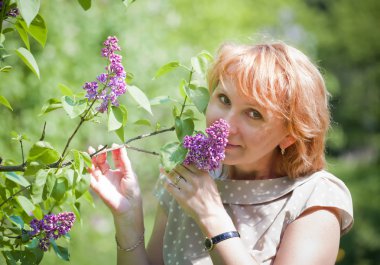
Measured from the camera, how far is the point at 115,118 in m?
1.30

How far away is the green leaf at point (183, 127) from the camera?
137 cm

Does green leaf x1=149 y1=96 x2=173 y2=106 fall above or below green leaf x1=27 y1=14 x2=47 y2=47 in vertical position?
below

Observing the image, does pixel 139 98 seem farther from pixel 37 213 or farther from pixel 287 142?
pixel 287 142

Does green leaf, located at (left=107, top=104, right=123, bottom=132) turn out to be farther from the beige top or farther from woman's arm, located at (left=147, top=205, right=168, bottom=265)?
woman's arm, located at (left=147, top=205, right=168, bottom=265)

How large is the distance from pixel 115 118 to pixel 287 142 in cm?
61

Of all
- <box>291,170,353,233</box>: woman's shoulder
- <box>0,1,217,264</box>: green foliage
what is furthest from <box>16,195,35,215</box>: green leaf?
<box>291,170,353,233</box>: woman's shoulder

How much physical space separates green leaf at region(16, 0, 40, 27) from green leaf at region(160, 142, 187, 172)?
440 millimetres

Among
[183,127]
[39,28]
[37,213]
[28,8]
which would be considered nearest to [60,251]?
[37,213]

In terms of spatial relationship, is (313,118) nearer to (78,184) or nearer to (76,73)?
(78,184)

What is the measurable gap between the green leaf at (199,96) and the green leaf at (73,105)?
27 centimetres

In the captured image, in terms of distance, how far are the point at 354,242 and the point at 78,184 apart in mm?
6065

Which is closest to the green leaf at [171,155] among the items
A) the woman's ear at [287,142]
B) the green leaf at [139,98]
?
the green leaf at [139,98]

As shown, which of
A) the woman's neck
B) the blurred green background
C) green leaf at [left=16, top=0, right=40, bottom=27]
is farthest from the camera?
the blurred green background

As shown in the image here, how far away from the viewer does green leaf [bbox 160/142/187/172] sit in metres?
1.31
